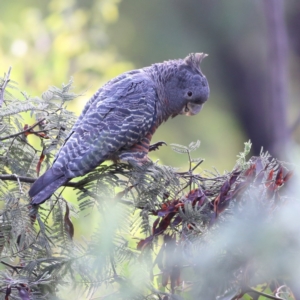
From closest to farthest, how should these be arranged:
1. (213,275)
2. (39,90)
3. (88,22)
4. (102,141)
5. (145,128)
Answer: (213,275) → (102,141) → (145,128) → (39,90) → (88,22)

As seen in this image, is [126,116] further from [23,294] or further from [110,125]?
[23,294]

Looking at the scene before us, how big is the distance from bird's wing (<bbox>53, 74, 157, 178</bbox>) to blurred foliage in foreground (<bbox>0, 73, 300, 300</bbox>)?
0.08 m

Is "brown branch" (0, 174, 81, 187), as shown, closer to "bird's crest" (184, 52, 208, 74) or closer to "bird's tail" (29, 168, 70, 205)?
"bird's tail" (29, 168, 70, 205)

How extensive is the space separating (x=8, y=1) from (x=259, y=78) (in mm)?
5232

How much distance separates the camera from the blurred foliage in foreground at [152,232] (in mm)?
1426

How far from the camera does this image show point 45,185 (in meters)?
2.03

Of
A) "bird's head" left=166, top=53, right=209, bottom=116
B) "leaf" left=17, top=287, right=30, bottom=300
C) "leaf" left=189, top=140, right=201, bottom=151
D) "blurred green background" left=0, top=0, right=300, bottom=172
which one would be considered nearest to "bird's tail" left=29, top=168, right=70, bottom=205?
"leaf" left=17, top=287, right=30, bottom=300

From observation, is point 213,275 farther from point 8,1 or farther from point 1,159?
point 8,1

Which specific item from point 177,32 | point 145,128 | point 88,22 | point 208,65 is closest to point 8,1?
point 88,22

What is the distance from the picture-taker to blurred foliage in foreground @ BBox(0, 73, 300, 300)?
1.43 meters

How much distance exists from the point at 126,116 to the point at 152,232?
893 millimetres

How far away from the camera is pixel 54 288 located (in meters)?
1.89

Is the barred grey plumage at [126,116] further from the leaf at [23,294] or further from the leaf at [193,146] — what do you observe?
the leaf at [23,294]

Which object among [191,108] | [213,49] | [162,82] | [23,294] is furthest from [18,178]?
[213,49]
